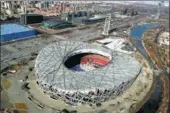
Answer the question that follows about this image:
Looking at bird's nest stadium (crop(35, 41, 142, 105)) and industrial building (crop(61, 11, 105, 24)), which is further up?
industrial building (crop(61, 11, 105, 24))

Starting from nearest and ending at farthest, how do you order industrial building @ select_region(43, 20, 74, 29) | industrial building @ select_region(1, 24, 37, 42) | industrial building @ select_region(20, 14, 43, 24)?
industrial building @ select_region(1, 24, 37, 42), industrial building @ select_region(43, 20, 74, 29), industrial building @ select_region(20, 14, 43, 24)

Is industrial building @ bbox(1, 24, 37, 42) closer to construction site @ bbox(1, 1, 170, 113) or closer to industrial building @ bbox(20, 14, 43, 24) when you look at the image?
construction site @ bbox(1, 1, 170, 113)

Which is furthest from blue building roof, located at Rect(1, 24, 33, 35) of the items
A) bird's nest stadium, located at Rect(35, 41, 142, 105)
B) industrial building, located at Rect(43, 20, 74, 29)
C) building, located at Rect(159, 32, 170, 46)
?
building, located at Rect(159, 32, 170, 46)

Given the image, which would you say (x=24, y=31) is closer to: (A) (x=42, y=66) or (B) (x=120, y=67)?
(A) (x=42, y=66)

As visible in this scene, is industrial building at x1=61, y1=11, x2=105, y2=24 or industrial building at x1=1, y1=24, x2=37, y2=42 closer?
industrial building at x1=1, y1=24, x2=37, y2=42

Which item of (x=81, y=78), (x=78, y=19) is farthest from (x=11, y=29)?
(x=81, y=78)

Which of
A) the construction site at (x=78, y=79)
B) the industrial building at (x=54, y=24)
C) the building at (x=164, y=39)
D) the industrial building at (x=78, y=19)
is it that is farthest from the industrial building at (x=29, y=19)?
the building at (x=164, y=39)

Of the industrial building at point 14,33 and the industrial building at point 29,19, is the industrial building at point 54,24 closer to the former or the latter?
the industrial building at point 29,19

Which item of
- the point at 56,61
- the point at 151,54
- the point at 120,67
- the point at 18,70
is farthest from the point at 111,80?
Result: the point at 151,54

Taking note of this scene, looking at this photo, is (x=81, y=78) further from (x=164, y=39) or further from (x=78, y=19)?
(x=78, y=19)
